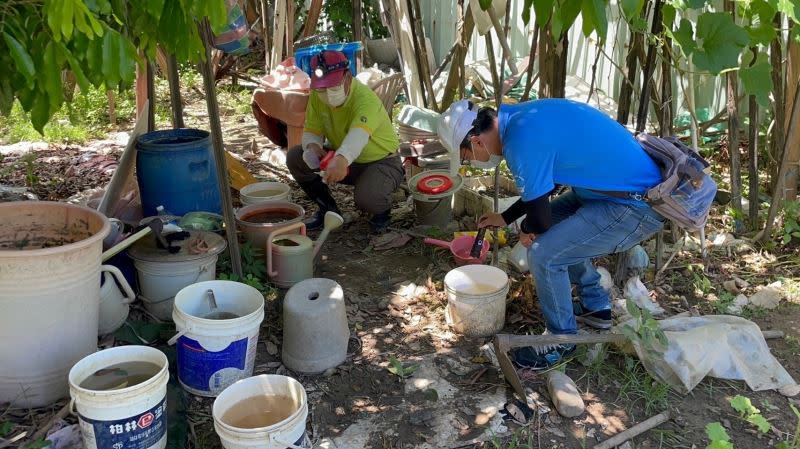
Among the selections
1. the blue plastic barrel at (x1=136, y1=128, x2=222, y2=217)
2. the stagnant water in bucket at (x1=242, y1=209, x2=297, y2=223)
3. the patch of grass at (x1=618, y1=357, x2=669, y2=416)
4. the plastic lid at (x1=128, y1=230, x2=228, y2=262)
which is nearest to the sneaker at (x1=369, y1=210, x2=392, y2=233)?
the stagnant water in bucket at (x1=242, y1=209, x2=297, y2=223)

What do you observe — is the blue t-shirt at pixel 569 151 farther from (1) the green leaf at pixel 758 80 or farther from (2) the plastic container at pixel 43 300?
(2) the plastic container at pixel 43 300

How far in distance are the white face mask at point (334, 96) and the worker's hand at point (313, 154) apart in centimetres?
37

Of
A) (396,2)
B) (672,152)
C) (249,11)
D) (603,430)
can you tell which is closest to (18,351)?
(603,430)

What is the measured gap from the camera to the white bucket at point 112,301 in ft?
11.3

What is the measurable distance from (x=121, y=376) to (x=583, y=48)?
6338 millimetres

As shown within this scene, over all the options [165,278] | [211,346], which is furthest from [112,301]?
[211,346]

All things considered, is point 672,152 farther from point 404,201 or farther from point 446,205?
point 404,201

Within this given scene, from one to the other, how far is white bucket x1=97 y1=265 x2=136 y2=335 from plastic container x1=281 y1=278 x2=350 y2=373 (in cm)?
81

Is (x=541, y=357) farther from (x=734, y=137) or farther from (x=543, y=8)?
(x=734, y=137)

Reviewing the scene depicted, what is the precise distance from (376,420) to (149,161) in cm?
223

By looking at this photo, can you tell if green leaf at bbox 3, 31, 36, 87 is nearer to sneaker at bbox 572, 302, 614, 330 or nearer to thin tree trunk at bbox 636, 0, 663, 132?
sneaker at bbox 572, 302, 614, 330

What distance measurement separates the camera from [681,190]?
127 inches

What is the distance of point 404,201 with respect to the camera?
594 cm

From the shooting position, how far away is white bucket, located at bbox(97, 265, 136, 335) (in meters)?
3.43
